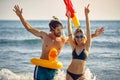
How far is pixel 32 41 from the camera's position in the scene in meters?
18.6

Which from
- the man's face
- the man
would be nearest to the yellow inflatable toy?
the man

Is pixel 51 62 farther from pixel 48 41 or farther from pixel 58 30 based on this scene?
pixel 58 30

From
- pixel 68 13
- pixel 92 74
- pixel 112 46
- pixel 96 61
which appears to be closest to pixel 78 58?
pixel 68 13

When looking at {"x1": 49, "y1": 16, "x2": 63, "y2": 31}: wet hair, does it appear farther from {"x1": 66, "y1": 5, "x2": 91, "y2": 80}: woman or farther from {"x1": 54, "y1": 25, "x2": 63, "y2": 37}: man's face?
{"x1": 66, "y1": 5, "x2": 91, "y2": 80}: woman

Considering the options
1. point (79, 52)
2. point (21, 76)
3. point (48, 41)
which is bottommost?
point (21, 76)

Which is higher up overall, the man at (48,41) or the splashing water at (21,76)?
the man at (48,41)

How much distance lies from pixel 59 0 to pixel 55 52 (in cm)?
984

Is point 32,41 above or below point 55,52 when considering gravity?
below

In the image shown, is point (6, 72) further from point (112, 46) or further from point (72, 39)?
point (112, 46)

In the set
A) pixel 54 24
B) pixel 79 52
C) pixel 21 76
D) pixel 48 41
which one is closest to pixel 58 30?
pixel 54 24

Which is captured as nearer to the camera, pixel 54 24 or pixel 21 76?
pixel 54 24

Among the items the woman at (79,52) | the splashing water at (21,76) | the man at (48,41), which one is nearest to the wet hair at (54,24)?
the man at (48,41)

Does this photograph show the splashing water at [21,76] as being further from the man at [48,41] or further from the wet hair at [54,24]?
the wet hair at [54,24]

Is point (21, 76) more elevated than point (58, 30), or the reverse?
point (58, 30)
